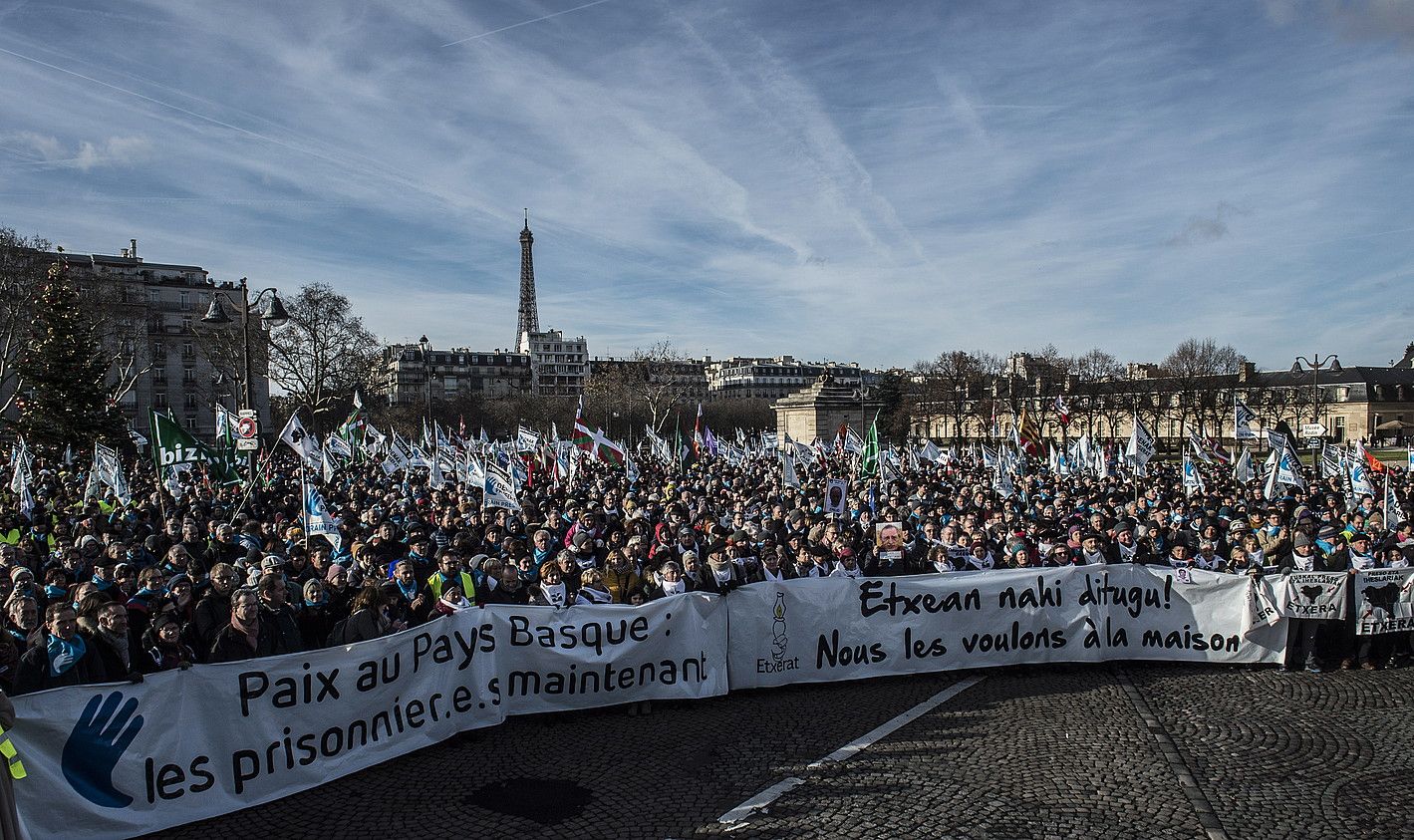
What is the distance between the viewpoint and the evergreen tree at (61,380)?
2920 centimetres

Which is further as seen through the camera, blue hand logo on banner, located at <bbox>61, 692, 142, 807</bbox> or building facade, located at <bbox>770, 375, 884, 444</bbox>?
building facade, located at <bbox>770, 375, 884, 444</bbox>

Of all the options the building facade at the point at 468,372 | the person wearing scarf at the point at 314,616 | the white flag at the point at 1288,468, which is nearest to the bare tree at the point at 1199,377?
the white flag at the point at 1288,468

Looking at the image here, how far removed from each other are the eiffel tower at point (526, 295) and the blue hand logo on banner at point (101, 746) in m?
148

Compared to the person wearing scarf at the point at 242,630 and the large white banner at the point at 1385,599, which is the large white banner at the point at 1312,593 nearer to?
the large white banner at the point at 1385,599

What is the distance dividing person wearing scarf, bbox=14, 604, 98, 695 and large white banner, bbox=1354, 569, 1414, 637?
11.1m

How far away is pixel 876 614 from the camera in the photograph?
8906 millimetres

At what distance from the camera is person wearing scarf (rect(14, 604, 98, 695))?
5527mm

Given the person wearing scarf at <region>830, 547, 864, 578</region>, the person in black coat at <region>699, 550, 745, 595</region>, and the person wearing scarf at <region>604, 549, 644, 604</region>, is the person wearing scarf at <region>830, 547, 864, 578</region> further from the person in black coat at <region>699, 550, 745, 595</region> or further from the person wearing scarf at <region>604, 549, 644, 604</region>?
the person wearing scarf at <region>604, 549, 644, 604</region>

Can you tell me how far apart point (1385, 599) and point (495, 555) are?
946 centimetres

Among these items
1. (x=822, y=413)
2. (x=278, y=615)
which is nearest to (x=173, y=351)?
(x=822, y=413)

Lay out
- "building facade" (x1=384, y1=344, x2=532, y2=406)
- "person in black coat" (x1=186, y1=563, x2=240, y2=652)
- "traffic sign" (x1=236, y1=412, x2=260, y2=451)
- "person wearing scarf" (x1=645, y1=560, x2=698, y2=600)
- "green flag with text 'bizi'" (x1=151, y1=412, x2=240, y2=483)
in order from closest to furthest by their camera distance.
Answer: "person in black coat" (x1=186, y1=563, x2=240, y2=652), "person wearing scarf" (x1=645, y1=560, x2=698, y2=600), "green flag with text 'bizi'" (x1=151, y1=412, x2=240, y2=483), "traffic sign" (x1=236, y1=412, x2=260, y2=451), "building facade" (x1=384, y1=344, x2=532, y2=406)

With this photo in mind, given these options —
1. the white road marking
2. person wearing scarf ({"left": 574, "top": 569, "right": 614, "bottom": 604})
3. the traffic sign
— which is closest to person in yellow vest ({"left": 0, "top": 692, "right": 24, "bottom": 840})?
the white road marking

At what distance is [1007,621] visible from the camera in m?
9.16

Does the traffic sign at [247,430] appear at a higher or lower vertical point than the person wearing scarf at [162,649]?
higher
